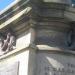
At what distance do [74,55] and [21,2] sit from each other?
1.59 metres

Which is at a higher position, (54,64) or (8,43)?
(8,43)

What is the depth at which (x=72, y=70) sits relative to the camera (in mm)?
6496

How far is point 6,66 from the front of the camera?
278 inches

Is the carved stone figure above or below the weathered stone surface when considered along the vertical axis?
above

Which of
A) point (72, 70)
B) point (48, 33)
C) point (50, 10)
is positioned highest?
point (50, 10)

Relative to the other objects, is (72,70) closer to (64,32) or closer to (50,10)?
(64,32)

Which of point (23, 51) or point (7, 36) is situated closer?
point (23, 51)

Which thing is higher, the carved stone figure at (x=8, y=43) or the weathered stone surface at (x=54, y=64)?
the carved stone figure at (x=8, y=43)

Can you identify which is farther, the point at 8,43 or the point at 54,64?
the point at 8,43

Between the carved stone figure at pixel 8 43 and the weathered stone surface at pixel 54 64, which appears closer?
the weathered stone surface at pixel 54 64

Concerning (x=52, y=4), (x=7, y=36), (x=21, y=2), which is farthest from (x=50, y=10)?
(x=7, y=36)

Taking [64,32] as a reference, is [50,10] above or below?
above

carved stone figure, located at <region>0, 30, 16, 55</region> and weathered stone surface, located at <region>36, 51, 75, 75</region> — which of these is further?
carved stone figure, located at <region>0, 30, 16, 55</region>

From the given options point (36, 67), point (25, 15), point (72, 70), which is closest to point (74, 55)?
point (72, 70)
